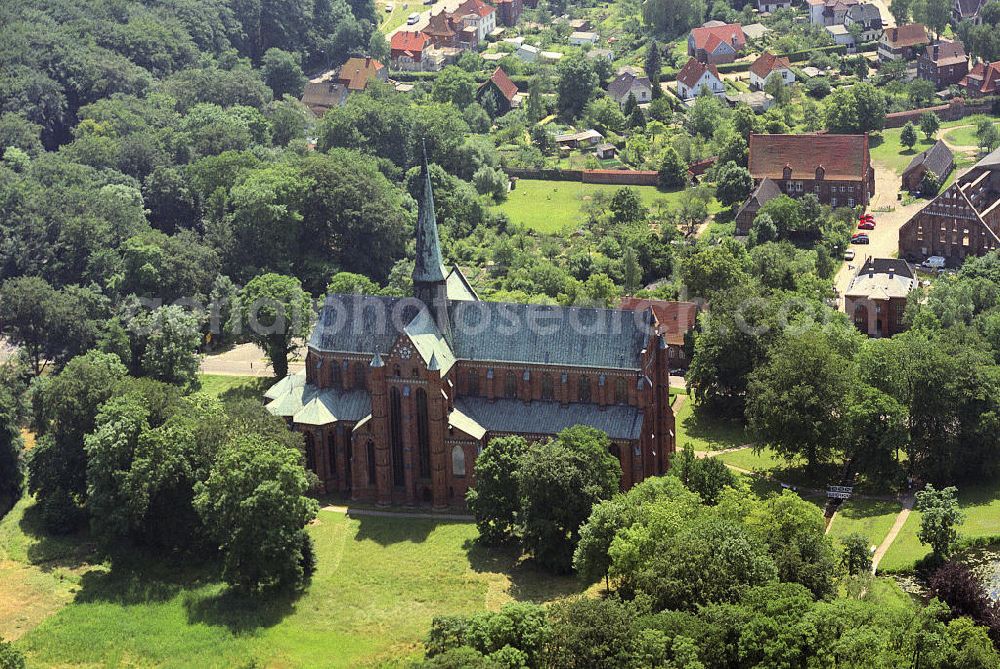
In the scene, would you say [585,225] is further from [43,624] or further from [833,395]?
[43,624]

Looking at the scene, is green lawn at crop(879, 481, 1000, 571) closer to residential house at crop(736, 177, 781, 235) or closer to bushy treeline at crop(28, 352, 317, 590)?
bushy treeline at crop(28, 352, 317, 590)

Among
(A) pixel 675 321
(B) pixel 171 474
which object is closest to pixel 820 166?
(A) pixel 675 321

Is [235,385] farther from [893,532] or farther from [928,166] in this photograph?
[928,166]

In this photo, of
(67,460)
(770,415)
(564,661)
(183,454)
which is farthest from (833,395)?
(67,460)

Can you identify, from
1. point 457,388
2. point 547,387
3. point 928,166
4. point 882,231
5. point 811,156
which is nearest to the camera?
point 547,387

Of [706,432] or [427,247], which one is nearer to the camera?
[427,247]

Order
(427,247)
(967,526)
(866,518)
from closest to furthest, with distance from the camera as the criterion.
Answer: (967,526)
(866,518)
(427,247)

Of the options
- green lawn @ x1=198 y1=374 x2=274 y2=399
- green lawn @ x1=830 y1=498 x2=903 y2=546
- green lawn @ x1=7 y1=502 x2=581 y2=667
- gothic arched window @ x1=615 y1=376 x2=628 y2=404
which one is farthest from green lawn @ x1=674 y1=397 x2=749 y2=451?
green lawn @ x1=198 y1=374 x2=274 y2=399
